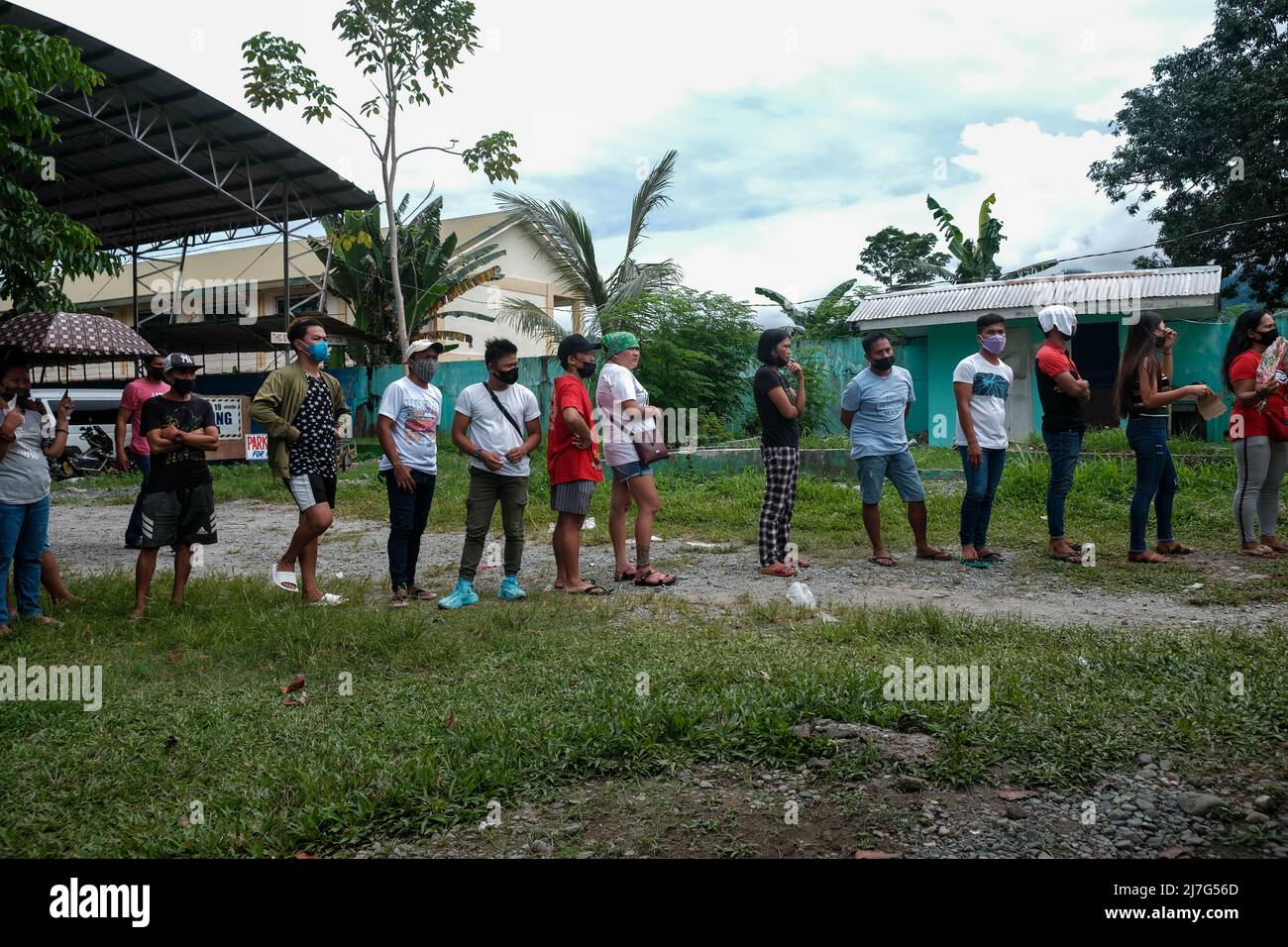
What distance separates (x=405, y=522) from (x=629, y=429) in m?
1.61

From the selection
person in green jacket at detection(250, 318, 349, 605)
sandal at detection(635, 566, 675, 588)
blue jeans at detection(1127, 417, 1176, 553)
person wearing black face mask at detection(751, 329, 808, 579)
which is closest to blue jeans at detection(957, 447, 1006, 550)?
blue jeans at detection(1127, 417, 1176, 553)

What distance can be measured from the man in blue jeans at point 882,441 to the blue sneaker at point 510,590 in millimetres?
2649

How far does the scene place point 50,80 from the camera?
6.87m

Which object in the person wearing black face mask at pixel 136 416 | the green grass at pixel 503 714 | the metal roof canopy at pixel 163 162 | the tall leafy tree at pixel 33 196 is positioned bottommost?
the green grass at pixel 503 714

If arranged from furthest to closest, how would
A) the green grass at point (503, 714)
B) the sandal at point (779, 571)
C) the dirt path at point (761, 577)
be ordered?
the sandal at point (779, 571) < the dirt path at point (761, 577) < the green grass at point (503, 714)

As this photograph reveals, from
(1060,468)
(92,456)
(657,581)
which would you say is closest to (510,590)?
(657,581)

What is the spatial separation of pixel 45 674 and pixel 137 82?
49.7 ft

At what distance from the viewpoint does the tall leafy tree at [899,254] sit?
95.6 ft

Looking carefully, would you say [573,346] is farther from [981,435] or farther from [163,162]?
[163,162]

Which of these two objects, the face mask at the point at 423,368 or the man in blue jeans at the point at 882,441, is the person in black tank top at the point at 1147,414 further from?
the face mask at the point at 423,368

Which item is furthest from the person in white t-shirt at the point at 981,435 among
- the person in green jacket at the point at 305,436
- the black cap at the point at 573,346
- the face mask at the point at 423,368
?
the person in green jacket at the point at 305,436

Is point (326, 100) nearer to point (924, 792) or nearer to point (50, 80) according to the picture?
point (50, 80)
